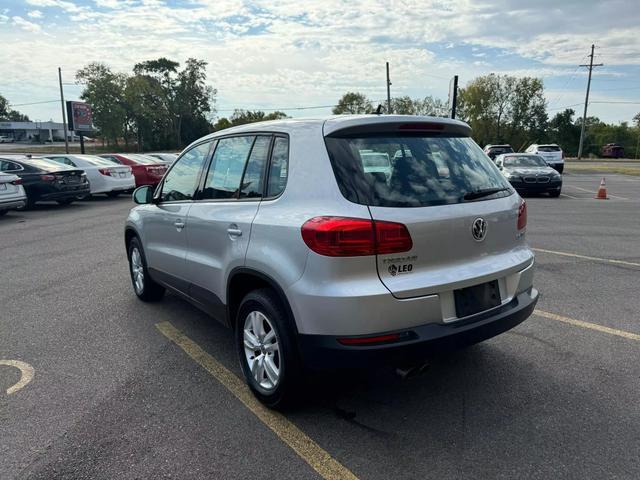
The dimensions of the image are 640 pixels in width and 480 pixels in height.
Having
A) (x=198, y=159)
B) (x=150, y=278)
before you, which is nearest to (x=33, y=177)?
(x=150, y=278)

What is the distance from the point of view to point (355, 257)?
2680 mm

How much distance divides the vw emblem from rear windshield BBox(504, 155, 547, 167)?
607 inches

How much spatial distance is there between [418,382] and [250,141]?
212cm

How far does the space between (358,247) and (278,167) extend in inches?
35.9

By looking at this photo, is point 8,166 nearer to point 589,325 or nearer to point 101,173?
point 101,173

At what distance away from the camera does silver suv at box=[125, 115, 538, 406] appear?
2707mm

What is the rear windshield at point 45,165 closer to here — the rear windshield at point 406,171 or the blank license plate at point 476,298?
the rear windshield at point 406,171

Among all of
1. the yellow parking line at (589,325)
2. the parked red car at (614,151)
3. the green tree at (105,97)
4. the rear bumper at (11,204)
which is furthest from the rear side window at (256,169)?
the parked red car at (614,151)

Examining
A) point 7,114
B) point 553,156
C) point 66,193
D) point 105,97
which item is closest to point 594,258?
point 66,193

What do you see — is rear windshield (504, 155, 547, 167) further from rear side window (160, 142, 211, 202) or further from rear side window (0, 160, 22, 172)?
rear side window (0, 160, 22, 172)

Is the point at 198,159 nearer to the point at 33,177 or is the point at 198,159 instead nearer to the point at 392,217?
the point at 392,217

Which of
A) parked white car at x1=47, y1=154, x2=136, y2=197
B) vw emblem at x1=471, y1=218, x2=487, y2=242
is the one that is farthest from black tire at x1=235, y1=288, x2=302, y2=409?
parked white car at x1=47, y1=154, x2=136, y2=197

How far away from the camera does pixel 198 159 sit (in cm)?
434

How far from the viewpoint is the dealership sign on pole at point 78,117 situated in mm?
42184
